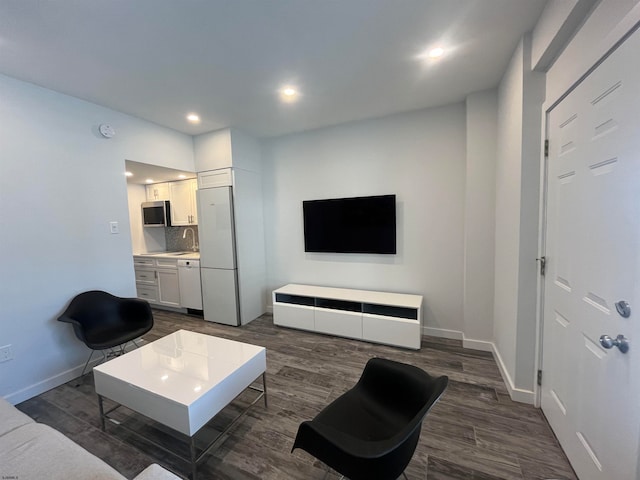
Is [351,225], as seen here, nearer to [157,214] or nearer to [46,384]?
[46,384]

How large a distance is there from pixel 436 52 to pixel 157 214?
459 cm

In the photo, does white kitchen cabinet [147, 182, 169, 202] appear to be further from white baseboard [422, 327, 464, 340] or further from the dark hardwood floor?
white baseboard [422, 327, 464, 340]

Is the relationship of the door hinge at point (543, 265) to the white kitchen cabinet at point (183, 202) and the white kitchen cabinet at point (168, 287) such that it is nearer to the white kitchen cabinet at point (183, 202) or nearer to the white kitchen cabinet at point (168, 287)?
the white kitchen cabinet at point (183, 202)

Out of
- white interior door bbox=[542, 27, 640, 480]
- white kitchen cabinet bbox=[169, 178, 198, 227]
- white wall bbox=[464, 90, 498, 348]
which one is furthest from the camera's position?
white kitchen cabinet bbox=[169, 178, 198, 227]

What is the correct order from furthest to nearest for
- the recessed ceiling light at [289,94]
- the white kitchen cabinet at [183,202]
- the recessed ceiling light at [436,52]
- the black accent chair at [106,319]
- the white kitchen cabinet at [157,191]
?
1. the white kitchen cabinet at [157,191]
2. the white kitchen cabinet at [183,202]
3. the recessed ceiling light at [289,94]
4. the black accent chair at [106,319]
5. the recessed ceiling light at [436,52]

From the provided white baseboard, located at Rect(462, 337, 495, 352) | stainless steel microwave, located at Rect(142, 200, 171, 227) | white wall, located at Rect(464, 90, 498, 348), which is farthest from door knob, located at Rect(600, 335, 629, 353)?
stainless steel microwave, located at Rect(142, 200, 171, 227)

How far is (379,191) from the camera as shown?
10.4ft

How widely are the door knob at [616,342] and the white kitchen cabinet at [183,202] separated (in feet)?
14.5

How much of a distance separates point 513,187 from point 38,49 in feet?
11.7

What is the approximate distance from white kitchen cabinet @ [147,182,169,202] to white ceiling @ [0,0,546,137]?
1.82 metres

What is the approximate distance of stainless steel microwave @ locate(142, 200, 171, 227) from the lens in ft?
14.5

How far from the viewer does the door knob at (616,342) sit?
1001 mm

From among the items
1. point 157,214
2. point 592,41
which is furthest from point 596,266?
point 157,214

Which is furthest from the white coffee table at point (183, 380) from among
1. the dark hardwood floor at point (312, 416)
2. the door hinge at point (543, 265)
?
the door hinge at point (543, 265)
